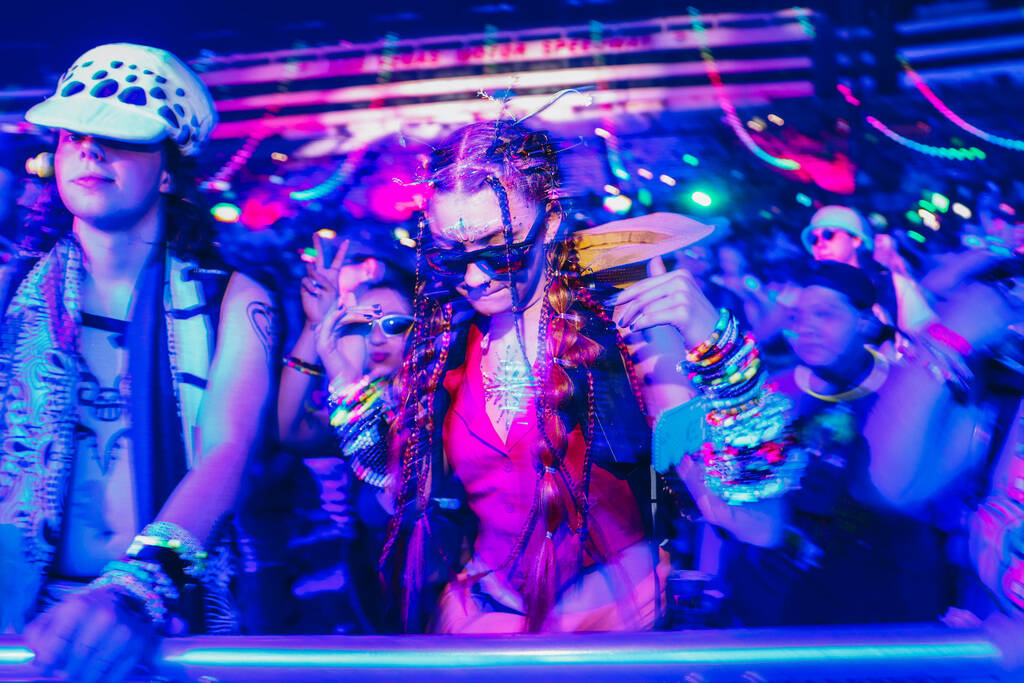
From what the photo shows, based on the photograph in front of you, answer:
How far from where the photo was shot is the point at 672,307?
4.20 feet

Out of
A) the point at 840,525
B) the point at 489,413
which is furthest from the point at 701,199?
the point at 489,413

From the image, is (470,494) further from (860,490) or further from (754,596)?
(860,490)

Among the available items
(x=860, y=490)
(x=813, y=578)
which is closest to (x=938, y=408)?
(x=860, y=490)

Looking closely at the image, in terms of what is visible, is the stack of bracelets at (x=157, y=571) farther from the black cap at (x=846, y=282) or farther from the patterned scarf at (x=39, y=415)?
the black cap at (x=846, y=282)

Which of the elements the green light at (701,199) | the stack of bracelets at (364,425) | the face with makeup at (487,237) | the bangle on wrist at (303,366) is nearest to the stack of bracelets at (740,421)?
the face with makeup at (487,237)

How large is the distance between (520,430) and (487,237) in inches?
15.3

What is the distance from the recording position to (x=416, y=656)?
37.2 inches

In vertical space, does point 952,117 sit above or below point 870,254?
above

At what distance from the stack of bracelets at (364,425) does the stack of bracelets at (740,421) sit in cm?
65

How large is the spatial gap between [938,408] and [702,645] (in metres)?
0.83

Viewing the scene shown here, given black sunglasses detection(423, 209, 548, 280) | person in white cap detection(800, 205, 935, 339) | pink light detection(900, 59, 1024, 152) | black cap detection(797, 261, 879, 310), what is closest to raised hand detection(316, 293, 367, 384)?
black sunglasses detection(423, 209, 548, 280)

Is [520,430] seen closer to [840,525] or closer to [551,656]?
[551,656]

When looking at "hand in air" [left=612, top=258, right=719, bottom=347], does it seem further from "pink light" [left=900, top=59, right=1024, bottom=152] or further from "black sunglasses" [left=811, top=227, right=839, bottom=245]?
"pink light" [left=900, top=59, right=1024, bottom=152]

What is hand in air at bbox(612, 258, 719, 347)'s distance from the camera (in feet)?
4.15
